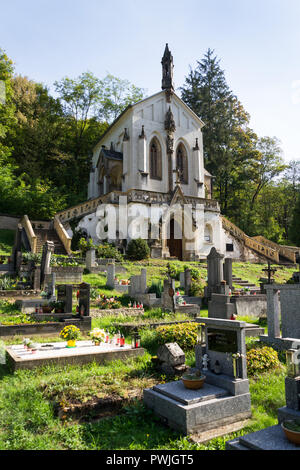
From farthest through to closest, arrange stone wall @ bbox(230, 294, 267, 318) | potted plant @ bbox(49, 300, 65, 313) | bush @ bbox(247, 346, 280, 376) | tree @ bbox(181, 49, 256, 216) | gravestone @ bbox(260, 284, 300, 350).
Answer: tree @ bbox(181, 49, 256, 216) < stone wall @ bbox(230, 294, 267, 318) < potted plant @ bbox(49, 300, 65, 313) < gravestone @ bbox(260, 284, 300, 350) < bush @ bbox(247, 346, 280, 376)

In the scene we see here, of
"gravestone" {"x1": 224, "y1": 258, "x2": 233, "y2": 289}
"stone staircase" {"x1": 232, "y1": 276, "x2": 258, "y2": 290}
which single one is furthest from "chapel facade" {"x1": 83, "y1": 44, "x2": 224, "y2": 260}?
"gravestone" {"x1": 224, "y1": 258, "x2": 233, "y2": 289}

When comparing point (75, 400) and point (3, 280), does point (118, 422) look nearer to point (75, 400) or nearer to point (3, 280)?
point (75, 400)

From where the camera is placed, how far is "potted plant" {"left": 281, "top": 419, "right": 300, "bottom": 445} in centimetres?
396

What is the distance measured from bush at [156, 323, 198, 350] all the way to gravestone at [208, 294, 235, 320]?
964mm

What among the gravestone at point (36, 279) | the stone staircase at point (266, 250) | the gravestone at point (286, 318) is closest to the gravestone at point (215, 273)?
the gravestone at point (286, 318)

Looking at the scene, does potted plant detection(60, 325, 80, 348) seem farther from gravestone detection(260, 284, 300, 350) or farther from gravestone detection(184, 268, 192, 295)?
gravestone detection(184, 268, 192, 295)

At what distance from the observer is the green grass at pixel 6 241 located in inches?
938

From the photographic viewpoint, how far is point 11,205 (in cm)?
3059

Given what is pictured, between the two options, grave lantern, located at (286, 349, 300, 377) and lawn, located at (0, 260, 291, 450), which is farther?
grave lantern, located at (286, 349, 300, 377)

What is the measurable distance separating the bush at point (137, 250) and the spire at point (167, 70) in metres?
17.9

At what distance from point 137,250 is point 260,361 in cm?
1738

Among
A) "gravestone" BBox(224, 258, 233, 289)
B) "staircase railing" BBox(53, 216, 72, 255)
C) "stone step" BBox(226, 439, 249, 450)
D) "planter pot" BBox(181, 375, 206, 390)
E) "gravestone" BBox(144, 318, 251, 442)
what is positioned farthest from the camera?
"staircase railing" BBox(53, 216, 72, 255)

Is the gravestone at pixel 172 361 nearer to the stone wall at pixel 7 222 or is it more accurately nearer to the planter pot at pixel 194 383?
the planter pot at pixel 194 383
